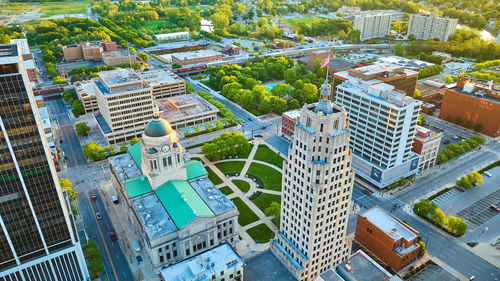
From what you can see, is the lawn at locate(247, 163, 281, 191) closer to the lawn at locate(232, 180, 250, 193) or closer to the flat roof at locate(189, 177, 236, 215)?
the lawn at locate(232, 180, 250, 193)

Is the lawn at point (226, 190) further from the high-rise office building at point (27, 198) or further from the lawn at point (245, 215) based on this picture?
the high-rise office building at point (27, 198)

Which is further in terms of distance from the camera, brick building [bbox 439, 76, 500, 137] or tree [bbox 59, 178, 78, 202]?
brick building [bbox 439, 76, 500, 137]

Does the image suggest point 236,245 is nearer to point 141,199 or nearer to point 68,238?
point 141,199

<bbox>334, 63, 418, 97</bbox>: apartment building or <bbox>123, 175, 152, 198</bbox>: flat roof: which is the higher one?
<bbox>334, 63, 418, 97</bbox>: apartment building

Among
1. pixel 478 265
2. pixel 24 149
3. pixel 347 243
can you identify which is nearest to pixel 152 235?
pixel 24 149

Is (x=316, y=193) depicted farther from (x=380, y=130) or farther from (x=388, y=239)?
(x=380, y=130)

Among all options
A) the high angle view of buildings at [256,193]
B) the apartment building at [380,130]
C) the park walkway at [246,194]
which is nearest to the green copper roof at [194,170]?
the high angle view of buildings at [256,193]

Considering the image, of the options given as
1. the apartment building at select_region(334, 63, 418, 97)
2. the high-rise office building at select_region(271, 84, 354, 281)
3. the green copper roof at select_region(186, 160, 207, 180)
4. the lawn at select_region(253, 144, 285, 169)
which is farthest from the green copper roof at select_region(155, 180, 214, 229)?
the apartment building at select_region(334, 63, 418, 97)
